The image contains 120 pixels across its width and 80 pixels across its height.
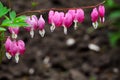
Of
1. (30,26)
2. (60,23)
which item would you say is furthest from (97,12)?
(30,26)

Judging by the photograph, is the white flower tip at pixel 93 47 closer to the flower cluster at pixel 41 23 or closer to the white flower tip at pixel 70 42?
the white flower tip at pixel 70 42

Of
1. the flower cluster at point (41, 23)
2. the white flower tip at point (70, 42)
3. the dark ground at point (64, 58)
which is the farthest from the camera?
the white flower tip at point (70, 42)

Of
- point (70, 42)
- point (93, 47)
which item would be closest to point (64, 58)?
point (70, 42)

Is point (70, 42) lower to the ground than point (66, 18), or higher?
higher

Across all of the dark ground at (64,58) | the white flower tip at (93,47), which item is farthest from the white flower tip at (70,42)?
the white flower tip at (93,47)

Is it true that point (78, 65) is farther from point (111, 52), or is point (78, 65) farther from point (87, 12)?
point (87, 12)

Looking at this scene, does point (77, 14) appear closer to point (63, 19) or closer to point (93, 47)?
point (63, 19)

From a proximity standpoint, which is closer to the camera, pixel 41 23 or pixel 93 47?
pixel 41 23

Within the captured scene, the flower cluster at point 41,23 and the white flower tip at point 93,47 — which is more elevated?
the white flower tip at point 93,47

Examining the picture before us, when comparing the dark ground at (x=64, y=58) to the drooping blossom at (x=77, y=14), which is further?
the dark ground at (x=64, y=58)

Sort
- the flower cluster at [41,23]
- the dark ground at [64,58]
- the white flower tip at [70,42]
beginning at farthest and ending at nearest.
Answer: the white flower tip at [70,42] < the dark ground at [64,58] < the flower cluster at [41,23]
